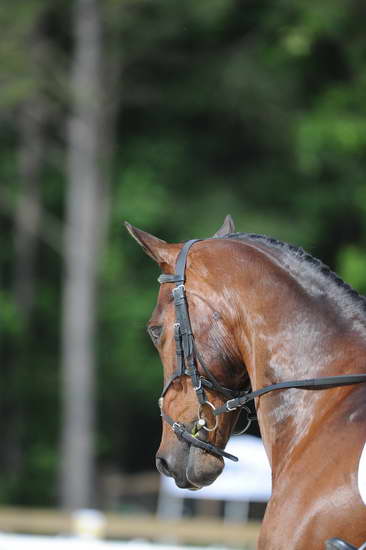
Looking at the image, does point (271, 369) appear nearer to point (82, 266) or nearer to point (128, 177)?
point (82, 266)

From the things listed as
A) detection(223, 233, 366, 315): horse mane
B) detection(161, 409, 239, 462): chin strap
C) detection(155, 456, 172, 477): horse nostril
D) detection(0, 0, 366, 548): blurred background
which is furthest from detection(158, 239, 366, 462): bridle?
detection(0, 0, 366, 548): blurred background

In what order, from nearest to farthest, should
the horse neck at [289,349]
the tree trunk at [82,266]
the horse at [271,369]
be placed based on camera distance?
the horse at [271,369]
the horse neck at [289,349]
the tree trunk at [82,266]

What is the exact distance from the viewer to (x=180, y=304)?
360cm

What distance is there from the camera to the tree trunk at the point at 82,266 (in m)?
16.1

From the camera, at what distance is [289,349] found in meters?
3.43

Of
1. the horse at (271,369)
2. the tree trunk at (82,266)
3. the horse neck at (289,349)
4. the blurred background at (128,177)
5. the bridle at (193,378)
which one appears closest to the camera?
the horse at (271,369)

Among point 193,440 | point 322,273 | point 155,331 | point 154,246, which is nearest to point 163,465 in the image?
point 193,440

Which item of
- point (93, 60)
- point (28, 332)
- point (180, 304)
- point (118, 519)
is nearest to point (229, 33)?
point (93, 60)

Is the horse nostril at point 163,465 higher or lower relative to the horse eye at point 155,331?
lower

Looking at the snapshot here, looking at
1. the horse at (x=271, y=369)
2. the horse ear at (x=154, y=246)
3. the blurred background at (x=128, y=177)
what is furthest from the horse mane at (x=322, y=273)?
the blurred background at (x=128, y=177)

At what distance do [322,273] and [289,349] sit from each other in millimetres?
323

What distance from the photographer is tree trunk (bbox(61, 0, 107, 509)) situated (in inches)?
632

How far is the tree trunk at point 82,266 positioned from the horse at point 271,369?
1245 cm

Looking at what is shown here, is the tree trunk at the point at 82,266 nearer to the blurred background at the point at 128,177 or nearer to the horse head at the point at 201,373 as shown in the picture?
the blurred background at the point at 128,177
